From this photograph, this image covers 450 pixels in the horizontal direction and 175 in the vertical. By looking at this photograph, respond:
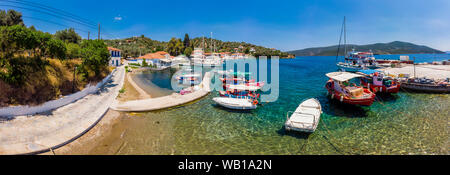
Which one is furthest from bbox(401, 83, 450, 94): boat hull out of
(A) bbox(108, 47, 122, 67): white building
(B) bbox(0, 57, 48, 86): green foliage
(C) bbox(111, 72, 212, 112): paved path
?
(A) bbox(108, 47, 122, 67): white building

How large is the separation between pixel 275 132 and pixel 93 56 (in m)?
25.1

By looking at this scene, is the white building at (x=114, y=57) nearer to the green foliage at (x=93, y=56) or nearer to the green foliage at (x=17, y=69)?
the green foliage at (x=93, y=56)

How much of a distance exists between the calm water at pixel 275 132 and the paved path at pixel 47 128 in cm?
216

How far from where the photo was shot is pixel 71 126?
12344 mm

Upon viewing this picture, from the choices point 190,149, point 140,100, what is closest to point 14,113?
point 140,100

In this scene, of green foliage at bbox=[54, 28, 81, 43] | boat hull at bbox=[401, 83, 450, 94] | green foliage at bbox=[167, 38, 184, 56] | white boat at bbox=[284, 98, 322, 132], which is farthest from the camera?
green foliage at bbox=[167, 38, 184, 56]

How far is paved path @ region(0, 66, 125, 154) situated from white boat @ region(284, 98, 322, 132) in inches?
593

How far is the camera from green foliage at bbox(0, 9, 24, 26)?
26.1 m

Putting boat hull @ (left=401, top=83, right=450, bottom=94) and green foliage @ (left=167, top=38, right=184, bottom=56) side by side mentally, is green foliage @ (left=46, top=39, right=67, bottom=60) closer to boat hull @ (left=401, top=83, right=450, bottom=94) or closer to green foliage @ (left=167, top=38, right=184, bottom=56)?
boat hull @ (left=401, top=83, right=450, bottom=94)

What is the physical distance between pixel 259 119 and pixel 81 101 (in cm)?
1763

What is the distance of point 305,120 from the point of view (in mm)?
13484

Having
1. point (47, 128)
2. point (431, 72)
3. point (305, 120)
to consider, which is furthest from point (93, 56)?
point (431, 72)
